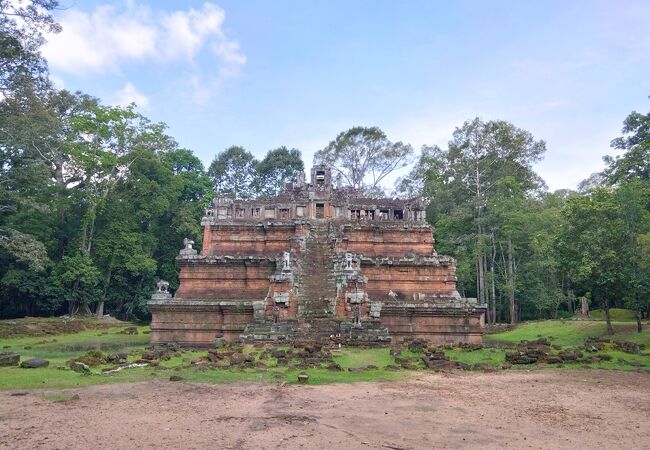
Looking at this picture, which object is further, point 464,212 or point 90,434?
point 464,212

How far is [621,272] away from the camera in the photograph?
2444 cm

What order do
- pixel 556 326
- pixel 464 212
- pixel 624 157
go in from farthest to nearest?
pixel 464 212, pixel 624 157, pixel 556 326

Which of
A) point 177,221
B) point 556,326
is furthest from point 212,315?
point 177,221

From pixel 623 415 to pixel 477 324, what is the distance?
47.5 ft

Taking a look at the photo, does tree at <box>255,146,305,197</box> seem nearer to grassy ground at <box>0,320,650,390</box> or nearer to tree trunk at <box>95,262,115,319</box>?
tree trunk at <box>95,262,115,319</box>

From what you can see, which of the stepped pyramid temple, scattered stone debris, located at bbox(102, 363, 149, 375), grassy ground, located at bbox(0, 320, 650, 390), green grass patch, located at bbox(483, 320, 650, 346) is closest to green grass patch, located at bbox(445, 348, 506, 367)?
grassy ground, located at bbox(0, 320, 650, 390)

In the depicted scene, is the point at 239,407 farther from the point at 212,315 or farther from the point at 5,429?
the point at 212,315

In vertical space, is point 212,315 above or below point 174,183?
below

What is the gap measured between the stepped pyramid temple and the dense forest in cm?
801

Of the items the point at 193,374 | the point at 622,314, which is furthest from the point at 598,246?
the point at 193,374

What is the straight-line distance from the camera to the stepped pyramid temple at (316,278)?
22.0m

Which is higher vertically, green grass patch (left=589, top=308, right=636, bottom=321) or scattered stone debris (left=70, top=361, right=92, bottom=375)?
green grass patch (left=589, top=308, right=636, bottom=321)

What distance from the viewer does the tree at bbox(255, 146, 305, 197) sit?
6359cm

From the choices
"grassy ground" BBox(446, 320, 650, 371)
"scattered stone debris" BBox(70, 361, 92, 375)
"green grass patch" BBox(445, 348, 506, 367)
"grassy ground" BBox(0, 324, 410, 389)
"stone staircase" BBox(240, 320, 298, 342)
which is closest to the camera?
"grassy ground" BBox(0, 324, 410, 389)
